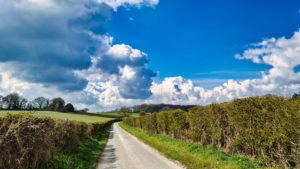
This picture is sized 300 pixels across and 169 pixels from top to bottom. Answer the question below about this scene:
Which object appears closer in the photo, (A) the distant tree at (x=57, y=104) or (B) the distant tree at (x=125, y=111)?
(A) the distant tree at (x=57, y=104)

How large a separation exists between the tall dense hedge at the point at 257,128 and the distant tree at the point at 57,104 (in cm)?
8384

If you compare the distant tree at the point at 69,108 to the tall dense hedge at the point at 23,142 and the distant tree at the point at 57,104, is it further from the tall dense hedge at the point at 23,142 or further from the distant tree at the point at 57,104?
the tall dense hedge at the point at 23,142

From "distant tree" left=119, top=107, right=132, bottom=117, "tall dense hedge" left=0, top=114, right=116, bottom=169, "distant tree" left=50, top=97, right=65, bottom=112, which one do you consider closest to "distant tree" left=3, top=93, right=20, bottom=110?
"distant tree" left=50, top=97, right=65, bottom=112

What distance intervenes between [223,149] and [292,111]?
4814 millimetres

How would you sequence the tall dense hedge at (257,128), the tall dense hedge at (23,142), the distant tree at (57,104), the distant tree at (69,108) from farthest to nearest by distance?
the distant tree at (69,108), the distant tree at (57,104), the tall dense hedge at (257,128), the tall dense hedge at (23,142)

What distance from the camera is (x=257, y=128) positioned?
8023 millimetres

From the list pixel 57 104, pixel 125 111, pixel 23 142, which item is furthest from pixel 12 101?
pixel 125 111

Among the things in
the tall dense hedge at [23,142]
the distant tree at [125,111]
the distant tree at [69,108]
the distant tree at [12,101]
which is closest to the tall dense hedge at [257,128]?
the tall dense hedge at [23,142]

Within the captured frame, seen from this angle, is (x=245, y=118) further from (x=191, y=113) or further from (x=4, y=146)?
(x=4, y=146)

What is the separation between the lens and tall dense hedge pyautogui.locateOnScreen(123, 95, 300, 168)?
262 inches

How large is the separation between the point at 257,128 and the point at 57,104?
9041cm

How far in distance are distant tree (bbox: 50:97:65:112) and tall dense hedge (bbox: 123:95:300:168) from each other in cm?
8384

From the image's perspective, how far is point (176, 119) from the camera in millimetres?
17250

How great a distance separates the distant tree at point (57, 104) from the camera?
8151cm
